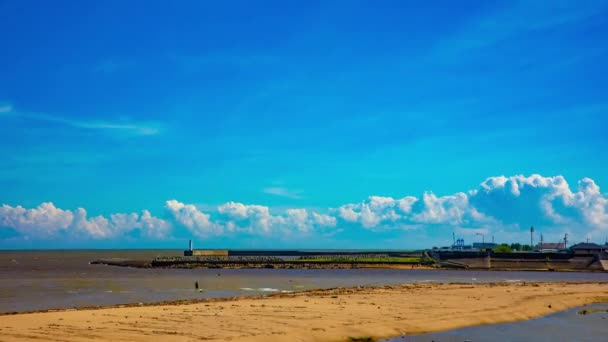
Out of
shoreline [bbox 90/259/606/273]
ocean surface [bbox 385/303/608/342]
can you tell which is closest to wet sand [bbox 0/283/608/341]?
ocean surface [bbox 385/303/608/342]

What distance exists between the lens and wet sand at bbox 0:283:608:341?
25.6m

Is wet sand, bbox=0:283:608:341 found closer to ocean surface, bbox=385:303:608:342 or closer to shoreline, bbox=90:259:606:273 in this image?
ocean surface, bbox=385:303:608:342

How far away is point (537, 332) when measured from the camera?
1233 inches

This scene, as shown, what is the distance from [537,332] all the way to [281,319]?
1266 cm

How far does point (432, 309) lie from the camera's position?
3822 centimetres

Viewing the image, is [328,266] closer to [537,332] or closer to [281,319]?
[537,332]

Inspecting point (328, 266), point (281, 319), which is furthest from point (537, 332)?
point (328, 266)

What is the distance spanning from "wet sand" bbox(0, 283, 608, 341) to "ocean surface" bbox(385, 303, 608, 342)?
115 cm

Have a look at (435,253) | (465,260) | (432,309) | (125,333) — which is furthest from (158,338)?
(435,253)

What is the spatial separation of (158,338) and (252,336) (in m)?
3.66

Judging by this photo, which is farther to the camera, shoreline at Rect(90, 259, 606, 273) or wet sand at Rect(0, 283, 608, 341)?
shoreline at Rect(90, 259, 606, 273)

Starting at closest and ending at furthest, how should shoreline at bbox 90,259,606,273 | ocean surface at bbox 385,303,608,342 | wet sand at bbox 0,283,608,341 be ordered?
wet sand at bbox 0,283,608,341, ocean surface at bbox 385,303,608,342, shoreline at bbox 90,259,606,273

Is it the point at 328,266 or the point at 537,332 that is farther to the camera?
the point at 328,266

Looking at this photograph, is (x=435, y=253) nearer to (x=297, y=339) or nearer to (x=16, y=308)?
(x=16, y=308)
